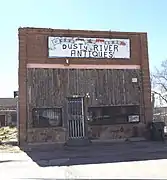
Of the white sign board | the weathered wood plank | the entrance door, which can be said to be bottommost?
the entrance door

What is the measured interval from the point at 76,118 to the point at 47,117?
181cm

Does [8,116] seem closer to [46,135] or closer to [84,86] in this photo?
[46,135]

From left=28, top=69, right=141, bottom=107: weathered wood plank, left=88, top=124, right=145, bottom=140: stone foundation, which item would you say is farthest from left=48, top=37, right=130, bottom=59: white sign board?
left=88, top=124, right=145, bottom=140: stone foundation

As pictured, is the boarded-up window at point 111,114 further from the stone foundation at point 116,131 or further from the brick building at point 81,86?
the stone foundation at point 116,131

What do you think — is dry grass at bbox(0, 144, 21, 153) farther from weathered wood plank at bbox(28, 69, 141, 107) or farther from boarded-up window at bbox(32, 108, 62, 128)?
weathered wood plank at bbox(28, 69, 141, 107)

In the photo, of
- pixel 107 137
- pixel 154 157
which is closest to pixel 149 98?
pixel 107 137

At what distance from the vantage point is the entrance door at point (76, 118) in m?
21.4

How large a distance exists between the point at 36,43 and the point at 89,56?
3530 millimetres

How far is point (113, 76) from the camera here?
2270cm

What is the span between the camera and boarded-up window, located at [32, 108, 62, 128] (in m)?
21.2

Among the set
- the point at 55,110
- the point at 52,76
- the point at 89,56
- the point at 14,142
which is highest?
the point at 89,56

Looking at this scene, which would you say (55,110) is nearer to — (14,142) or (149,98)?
(14,142)

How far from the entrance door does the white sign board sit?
2.98 meters

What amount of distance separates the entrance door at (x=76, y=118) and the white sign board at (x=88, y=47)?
298 cm
